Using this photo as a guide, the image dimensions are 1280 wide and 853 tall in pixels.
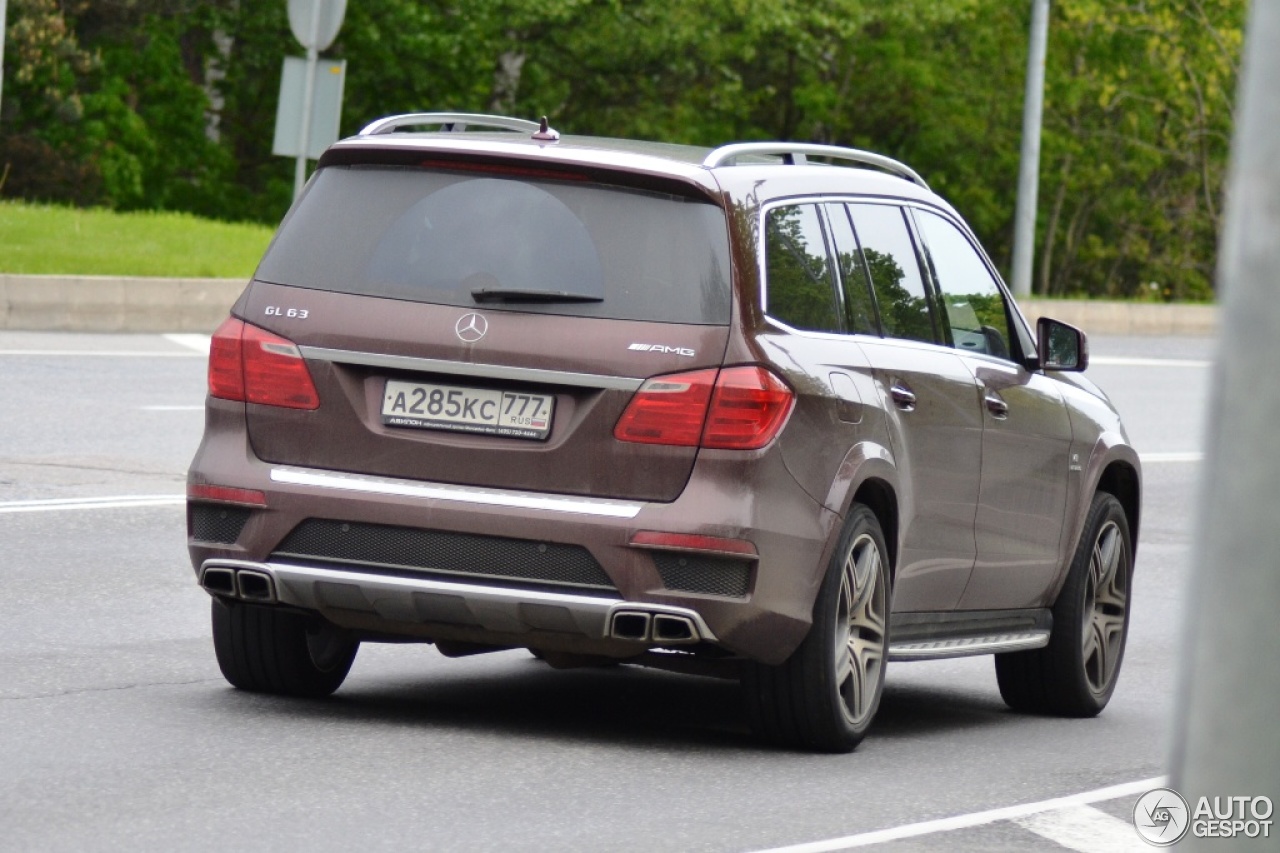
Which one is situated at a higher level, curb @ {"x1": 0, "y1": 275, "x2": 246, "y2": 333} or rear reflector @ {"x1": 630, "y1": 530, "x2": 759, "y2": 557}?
rear reflector @ {"x1": 630, "y1": 530, "x2": 759, "y2": 557}

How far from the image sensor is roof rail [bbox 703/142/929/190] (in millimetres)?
7164

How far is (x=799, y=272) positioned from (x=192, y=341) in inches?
621

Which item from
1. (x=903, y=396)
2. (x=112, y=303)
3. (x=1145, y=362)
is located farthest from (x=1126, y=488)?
(x=1145, y=362)

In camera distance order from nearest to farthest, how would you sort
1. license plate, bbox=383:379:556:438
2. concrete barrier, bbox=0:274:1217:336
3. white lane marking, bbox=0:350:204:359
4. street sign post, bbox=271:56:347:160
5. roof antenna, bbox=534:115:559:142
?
license plate, bbox=383:379:556:438, roof antenna, bbox=534:115:559:142, white lane marking, bbox=0:350:204:359, concrete barrier, bbox=0:274:1217:336, street sign post, bbox=271:56:347:160

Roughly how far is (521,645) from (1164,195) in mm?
47430

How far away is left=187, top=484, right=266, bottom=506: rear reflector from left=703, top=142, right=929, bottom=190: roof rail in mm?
1504

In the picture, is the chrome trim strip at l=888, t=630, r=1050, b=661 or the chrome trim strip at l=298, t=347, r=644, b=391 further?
the chrome trim strip at l=888, t=630, r=1050, b=661

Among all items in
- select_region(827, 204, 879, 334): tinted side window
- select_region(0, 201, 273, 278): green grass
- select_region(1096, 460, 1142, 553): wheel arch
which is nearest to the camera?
select_region(827, 204, 879, 334): tinted side window

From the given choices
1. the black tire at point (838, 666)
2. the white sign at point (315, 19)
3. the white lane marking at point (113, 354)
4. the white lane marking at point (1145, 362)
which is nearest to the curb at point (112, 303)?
the white lane marking at point (113, 354)

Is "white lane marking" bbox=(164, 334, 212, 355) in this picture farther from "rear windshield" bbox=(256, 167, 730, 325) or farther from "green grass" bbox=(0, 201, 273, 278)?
"rear windshield" bbox=(256, 167, 730, 325)

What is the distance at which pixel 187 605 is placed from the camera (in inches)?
375

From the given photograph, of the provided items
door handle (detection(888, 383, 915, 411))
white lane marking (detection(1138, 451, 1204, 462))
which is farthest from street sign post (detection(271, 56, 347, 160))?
door handle (detection(888, 383, 915, 411))

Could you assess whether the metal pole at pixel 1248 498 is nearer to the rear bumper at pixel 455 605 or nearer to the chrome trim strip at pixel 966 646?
the rear bumper at pixel 455 605

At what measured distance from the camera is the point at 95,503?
12070 millimetres
